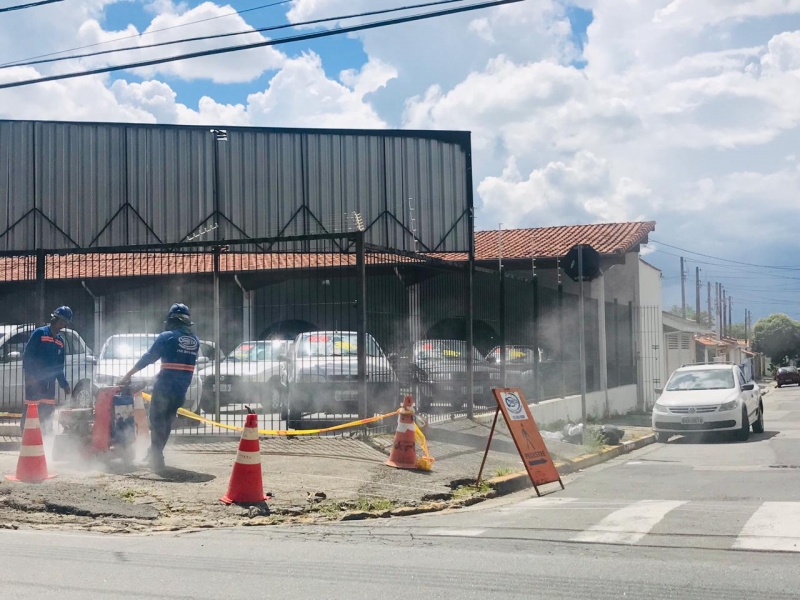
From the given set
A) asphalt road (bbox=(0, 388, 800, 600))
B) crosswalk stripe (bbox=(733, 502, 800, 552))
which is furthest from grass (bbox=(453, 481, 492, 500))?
crosswalk stripe (bbox=(733, 502, 800, 552))

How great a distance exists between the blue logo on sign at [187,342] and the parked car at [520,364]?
7.07 m

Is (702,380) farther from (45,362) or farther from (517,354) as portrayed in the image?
(45,362)

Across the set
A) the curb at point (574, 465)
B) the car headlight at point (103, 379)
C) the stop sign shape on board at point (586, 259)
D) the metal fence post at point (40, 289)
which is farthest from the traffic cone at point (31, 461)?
the stop sign shape on board at point (586, 259)

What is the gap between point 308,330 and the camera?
1429 cm

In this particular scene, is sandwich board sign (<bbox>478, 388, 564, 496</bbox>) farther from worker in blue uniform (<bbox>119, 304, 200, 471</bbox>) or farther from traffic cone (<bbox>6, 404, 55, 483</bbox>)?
traffic cone (<bbox>6, 404, 55, 483</bbox>)

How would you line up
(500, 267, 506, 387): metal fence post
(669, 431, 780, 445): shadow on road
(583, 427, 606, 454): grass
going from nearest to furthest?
(583, 427, 606, 454): grass → (500, 267, 506, 387): metal fence post → (669, 431, 780, 445): shadow on road

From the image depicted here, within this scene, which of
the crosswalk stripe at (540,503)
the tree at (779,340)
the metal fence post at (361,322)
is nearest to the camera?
the crosswalk stripe at (540,503)

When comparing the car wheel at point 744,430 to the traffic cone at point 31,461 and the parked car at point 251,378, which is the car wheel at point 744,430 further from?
the traffic cone at point 31,461

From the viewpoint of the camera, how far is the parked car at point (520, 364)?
1577 cm

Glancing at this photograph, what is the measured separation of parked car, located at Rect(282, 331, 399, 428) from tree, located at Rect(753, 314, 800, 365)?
94.4 metres

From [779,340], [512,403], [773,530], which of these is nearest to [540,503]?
[512,403]

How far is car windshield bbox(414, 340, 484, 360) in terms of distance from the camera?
13.4 metres

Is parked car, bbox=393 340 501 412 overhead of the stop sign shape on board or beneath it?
beneath

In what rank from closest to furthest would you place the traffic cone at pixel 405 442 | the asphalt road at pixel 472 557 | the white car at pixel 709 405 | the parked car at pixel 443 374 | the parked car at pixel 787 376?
the asphalt road at pixel 472 557, the traffic cone at pixel 405 442, the parked car at pixel 443 374, the white car at pixel 709 405, the parked car at pixel 787 376
